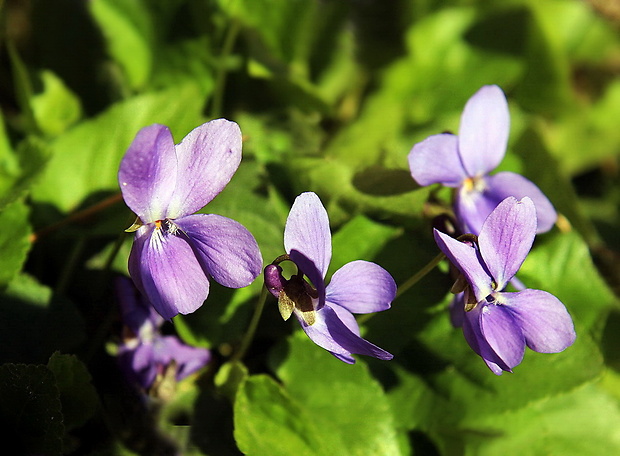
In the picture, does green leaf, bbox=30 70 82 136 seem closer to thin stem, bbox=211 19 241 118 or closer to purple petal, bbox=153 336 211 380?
thin stem, bbox=211 19 241 118

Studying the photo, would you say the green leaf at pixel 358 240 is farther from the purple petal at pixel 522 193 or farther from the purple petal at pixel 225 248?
the purple petal at pixel 225 248

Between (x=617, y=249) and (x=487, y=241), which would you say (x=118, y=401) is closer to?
(x=487, y=241)

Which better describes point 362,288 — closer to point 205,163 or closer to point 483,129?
point 205,163

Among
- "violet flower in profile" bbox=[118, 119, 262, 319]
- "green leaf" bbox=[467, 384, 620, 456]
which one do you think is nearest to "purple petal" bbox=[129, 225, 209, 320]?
"violet flower in profile" bbox=[118, 119, 262, 319]

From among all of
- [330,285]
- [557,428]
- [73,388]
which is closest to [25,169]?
[73,388]

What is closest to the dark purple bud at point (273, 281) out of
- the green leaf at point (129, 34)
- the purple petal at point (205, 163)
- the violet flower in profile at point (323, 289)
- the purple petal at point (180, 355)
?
the violet flower in profile at point (323, 289)

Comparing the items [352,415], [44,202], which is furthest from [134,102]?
[352,415]
